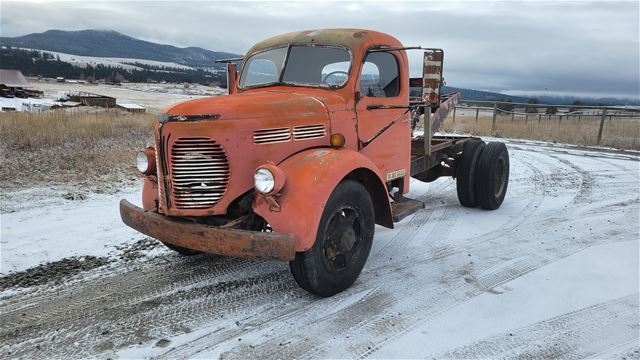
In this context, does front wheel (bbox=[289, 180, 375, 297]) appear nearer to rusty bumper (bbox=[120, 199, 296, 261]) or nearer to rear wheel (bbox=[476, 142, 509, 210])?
rusty bumper (bbox=[120, 199, 296, 261])

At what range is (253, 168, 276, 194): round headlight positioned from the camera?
132 inches

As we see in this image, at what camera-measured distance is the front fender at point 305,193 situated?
3.37 meters

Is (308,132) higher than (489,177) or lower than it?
higher

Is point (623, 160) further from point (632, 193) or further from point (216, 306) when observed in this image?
point (216, 306)

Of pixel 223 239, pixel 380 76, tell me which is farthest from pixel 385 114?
pixel 223 239

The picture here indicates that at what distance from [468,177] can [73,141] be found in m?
7.67

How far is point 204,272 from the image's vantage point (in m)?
4.30

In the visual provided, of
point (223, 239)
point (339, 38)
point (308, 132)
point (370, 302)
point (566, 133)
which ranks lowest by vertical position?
point (566, 133)

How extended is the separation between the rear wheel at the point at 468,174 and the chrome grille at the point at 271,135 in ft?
12.3

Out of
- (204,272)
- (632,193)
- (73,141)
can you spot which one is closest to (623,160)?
(632,193)

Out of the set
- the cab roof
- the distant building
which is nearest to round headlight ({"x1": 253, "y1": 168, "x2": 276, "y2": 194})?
the cab roof

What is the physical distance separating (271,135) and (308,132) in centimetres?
39

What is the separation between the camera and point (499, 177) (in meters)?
6.96

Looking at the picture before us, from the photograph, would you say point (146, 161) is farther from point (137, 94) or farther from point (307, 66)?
point (137, 94)
